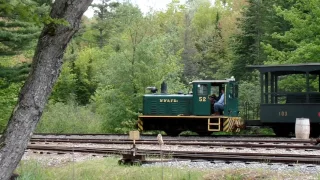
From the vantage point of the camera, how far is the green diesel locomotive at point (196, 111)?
2186 centimetres

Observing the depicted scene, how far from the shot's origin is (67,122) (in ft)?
98.0

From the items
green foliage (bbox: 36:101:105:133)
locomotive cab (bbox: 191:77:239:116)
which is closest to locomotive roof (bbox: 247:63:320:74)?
locomotive cab (bbox: 191:77:239:116)

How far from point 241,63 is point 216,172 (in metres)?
36.2

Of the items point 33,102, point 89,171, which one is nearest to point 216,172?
point 89,171

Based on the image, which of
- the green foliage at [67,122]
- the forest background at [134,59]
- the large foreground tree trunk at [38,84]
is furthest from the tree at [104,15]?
the large foreground tree trunk at [38,84]

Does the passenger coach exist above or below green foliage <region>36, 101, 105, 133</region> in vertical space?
above

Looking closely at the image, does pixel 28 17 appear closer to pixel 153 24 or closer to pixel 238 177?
pixel 238 177

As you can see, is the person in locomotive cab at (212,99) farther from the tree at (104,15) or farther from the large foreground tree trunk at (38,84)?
the tree at (104,15)

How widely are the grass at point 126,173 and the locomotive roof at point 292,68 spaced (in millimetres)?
10192

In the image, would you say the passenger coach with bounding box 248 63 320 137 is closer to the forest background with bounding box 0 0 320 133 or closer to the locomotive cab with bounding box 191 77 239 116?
the forest background with bounding box 0 0 320 133

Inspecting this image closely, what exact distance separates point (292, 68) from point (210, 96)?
394 cm

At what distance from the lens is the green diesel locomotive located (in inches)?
861

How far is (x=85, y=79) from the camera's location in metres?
50.2

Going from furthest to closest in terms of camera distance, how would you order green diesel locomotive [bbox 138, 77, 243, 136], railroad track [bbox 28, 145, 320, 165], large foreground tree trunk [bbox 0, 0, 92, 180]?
green diesel locomotive [bbox 138, 77, 243, 136] → railroad track [bbox 28, 145, 320, 165] → large foreground tree trunk [bbox 0, 0, 92, 180]
